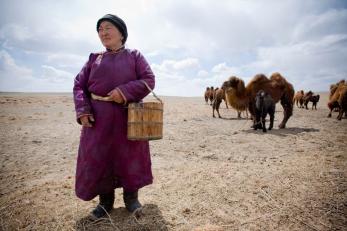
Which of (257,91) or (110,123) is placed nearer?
(110,123)

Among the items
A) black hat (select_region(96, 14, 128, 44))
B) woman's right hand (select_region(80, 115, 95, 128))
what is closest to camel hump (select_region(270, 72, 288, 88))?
black hat (select_region(96, 14, 128, 44))

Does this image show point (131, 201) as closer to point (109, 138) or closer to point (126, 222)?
point (126, 222)

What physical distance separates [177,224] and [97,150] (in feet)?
3.64

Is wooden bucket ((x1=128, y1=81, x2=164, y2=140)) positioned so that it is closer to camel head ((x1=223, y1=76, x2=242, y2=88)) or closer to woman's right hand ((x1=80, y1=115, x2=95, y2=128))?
woman's right hand ((x1=80, y1=115, x2=95, y2=128))

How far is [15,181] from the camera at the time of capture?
12.8ft

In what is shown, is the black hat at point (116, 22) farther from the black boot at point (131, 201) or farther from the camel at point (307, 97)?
the camel at point (307, 97)

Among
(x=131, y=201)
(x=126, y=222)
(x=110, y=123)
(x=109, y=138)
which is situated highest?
(x=110, y=123)

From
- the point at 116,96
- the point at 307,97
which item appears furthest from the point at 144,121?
the point at 307,97

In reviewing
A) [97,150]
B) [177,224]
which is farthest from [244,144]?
[97,150]

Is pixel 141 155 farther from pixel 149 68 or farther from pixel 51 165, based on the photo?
pixel 51 165

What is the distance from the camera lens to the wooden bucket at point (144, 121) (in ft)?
7.56

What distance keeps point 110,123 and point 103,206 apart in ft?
3.09

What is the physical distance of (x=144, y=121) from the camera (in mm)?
2361

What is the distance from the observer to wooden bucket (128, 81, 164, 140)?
230 cm
